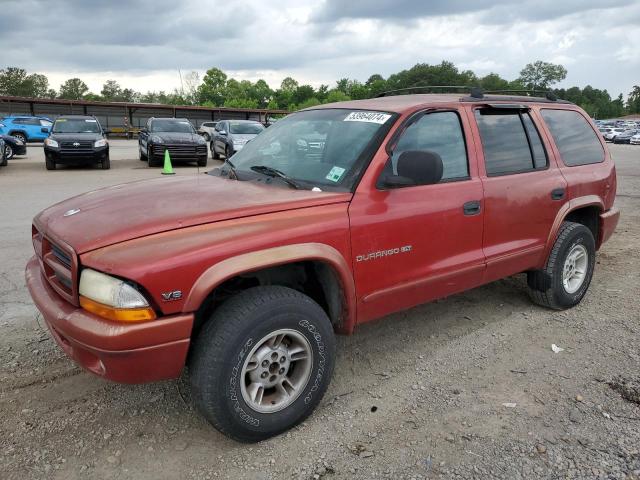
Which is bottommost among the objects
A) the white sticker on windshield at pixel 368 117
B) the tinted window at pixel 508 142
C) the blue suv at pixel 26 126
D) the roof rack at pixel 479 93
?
the tinted window at pixel 508 142

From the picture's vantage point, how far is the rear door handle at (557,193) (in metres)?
4.00

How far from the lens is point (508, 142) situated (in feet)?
12.5

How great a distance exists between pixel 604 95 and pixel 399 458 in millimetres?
167174

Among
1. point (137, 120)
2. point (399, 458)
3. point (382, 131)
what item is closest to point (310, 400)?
point (399, 458)

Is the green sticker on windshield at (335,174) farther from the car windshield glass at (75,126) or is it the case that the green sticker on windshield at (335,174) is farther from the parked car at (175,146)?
the car windshield glass at (75,126)

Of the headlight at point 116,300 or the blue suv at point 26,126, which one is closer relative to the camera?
the headlight at point 116,300

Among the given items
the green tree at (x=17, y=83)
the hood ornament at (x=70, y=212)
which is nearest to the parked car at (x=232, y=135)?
the hood ornament at (x=70, y=212)

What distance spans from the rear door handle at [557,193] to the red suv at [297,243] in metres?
0.02

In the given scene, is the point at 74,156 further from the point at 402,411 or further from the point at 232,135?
the point at 402,411

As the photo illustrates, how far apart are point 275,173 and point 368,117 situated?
0.72m

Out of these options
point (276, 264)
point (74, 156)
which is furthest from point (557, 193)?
point (74, 156)

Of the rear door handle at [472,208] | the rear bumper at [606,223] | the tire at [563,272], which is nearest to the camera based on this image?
the rear door handle at [472,208]

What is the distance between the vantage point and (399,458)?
2.53 metres

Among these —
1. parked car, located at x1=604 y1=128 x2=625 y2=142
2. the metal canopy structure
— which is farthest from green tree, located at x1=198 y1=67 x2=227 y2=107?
parked car, located at x1=604 y1=128 x2=625 y2=142
